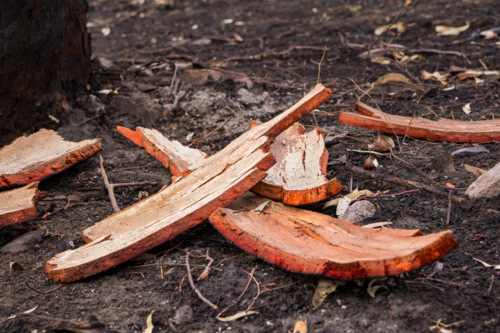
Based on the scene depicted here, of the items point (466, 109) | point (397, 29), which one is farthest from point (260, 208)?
point (397, 29)

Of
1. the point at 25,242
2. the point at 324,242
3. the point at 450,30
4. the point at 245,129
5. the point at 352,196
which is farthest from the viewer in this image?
the point at 450,30

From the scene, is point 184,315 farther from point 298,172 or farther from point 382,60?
point 382,60

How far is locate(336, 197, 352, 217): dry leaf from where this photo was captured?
7.97 ft

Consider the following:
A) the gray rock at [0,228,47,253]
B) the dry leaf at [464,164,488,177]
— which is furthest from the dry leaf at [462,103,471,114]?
the gray rock at [0,228,47,253]

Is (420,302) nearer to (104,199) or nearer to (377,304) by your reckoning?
(377,304)

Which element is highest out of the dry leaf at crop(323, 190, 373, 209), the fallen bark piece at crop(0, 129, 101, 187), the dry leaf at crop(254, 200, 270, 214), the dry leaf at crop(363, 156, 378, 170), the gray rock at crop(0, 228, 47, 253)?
the dry leaf at crop(254, 200, 270, 214)

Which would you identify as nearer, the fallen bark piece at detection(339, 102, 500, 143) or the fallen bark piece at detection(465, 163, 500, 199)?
the fallen bark piece at detection(465, 163, 500, 199)

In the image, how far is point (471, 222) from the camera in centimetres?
221

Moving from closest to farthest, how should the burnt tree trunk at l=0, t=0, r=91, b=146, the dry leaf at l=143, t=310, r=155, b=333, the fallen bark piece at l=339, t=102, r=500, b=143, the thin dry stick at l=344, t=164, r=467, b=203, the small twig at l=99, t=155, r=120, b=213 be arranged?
the dry leaf at l=143, t=310, r=155, b=333
the thin dry stick at l=344, t=164, r=467, b=203
the small twig at l=99, t=155, r=120, b=213
the fallen bark piece at l=339, t=102, r=500, b=143
the burnt tree trunk at l=0, t=0, r=91, b=146

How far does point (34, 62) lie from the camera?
350 centimetres

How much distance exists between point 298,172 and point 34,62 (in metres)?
2.37

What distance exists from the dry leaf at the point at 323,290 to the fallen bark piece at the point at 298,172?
1.90 ft

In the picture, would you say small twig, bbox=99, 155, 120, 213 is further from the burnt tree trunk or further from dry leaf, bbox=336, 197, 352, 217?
dry leaf, bbox=336, 197, 352, 217

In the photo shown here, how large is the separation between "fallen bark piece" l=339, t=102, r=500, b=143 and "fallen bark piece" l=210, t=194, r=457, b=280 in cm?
126
